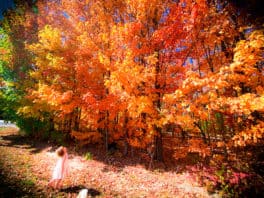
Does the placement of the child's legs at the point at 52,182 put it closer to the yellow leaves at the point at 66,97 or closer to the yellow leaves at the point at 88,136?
the yellow leaves at the point at 66,97

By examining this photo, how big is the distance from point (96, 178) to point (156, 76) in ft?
20.0

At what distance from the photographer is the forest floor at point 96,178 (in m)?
7.59

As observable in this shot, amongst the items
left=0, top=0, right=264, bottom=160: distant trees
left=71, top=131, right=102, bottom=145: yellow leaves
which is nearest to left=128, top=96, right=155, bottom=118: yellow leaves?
left=0, top=0, right=264, bottom=160: distant trees

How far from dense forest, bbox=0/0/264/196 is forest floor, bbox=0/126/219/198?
1415 mm

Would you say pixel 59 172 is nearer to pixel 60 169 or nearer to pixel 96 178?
pixel 60 169

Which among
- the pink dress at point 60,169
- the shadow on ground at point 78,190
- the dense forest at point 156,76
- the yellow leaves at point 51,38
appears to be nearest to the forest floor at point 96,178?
the shadow on ground at point 78,190

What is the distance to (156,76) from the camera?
11000 millimetres

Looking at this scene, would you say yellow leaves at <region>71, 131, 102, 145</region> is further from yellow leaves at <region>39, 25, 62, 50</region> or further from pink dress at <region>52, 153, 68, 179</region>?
yellow leaves at <region>39, 25, 62, 50</region>

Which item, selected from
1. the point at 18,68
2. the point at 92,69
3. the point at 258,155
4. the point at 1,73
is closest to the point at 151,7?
the point at 92,69

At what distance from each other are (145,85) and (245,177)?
620 centimetres

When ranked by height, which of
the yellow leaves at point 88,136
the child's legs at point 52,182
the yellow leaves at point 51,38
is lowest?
the child's legs at point 52,182

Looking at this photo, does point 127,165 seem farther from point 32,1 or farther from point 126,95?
point 32,1

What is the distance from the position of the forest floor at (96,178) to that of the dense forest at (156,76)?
55.7 inches

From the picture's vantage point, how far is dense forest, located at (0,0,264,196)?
784 cm
